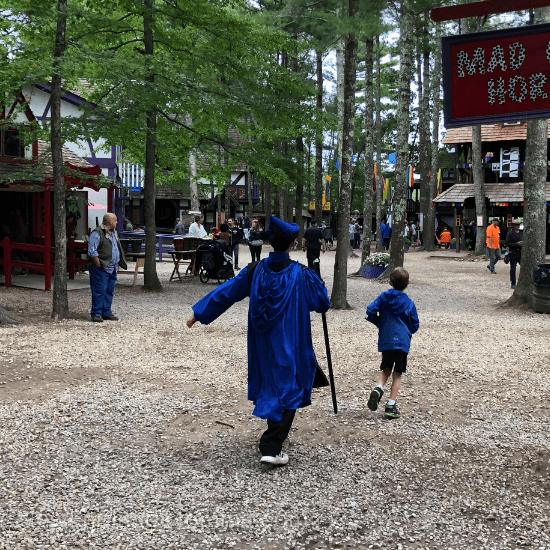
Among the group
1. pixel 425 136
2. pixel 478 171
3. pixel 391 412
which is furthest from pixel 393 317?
pixel 425 136

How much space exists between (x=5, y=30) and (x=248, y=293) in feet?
29.3

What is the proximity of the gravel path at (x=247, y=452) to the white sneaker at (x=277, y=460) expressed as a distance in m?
0.06

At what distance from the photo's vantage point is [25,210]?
2100cm

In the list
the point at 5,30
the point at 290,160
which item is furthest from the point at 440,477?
the point at 290,160

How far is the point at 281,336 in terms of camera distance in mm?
4668

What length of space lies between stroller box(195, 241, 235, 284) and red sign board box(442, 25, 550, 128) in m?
12.7

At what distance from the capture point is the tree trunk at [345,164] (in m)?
12.3

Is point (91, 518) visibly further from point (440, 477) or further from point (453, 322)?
point (453, 322)

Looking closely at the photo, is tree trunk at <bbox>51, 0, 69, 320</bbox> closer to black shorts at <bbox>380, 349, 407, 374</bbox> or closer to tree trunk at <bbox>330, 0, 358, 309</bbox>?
tree trunk at <bbox>330, 0, 358, 309</bbox>

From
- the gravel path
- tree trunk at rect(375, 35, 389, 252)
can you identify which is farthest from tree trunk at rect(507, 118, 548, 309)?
tree trunk at rect(375, 35, 389, 252)

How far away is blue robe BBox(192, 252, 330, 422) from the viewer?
463 centimetres

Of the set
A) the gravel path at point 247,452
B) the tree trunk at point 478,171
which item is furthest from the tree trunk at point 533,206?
the tree trunk at point 478,171

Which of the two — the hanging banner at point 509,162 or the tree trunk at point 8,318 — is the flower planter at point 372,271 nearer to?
the tree trunk at point 8,318

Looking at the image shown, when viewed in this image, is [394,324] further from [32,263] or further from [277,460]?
[32,263]
